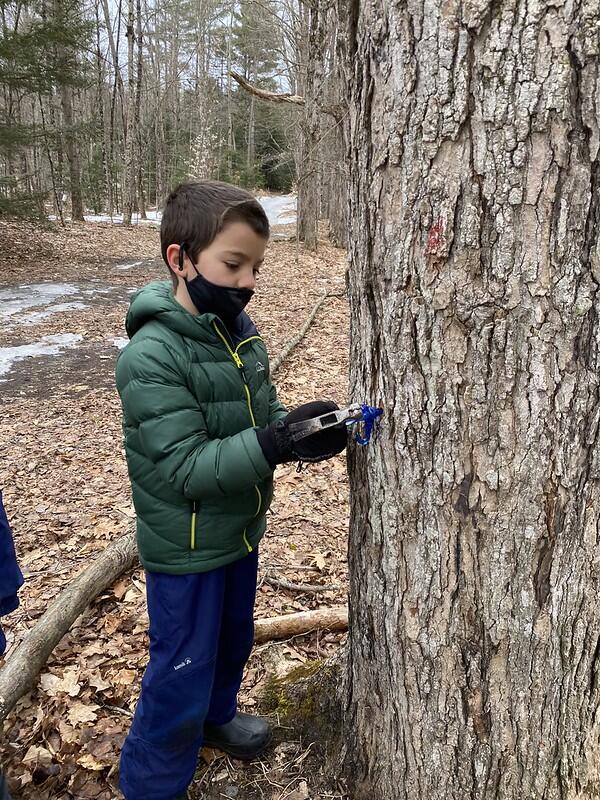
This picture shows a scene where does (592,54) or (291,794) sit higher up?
(592,54)

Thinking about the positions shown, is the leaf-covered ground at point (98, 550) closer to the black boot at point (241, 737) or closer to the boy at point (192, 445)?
the black boot at point (241, 737)

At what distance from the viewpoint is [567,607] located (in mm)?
1445

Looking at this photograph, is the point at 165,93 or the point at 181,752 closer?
the point at 181,752

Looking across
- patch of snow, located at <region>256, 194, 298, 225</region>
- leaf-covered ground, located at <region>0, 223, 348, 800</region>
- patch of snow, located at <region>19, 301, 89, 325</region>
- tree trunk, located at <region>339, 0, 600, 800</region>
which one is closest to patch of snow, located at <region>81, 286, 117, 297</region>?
patch of snow, located at <region>19, 301, 89, 325</region>

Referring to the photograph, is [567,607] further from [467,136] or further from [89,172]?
[89,172]

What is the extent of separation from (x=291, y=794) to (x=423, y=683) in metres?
0.89

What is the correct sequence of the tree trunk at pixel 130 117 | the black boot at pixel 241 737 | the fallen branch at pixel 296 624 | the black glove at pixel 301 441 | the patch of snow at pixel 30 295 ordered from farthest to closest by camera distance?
the tree trunk at pixel 130 117 → the patch of snow at pixel 30 295 → the fallen branch at pixel 296 624 → the black boot at pixel 241 737 → the black glove at pixel 301 441

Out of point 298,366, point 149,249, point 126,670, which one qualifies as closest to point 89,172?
point 149,249

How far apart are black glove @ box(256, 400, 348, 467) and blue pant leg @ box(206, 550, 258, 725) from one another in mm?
616

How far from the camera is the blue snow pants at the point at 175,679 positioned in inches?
72.4

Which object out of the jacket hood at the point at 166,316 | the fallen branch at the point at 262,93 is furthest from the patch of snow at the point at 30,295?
the jacket hood at the point at 166,316

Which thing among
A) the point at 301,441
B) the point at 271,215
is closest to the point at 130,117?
the point at 271,215

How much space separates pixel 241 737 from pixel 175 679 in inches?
23.1

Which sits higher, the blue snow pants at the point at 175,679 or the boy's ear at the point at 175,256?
the boy's ear at the point at 175,256
